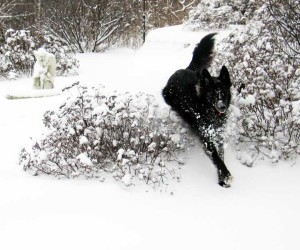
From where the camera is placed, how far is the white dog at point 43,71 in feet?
23.8

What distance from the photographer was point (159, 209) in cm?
333

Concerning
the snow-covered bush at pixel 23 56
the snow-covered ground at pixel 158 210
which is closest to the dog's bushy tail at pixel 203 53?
the snow-covered ground at pixel 158 210

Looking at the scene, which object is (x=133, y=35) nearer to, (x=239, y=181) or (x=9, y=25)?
(x=9, y=25)

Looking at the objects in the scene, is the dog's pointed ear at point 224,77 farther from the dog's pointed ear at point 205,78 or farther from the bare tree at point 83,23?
the bare tree at point 83,23

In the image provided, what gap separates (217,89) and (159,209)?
1457 mm

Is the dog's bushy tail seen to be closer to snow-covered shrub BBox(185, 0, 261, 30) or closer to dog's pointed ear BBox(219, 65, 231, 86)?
dog's pointed ear BBox(219, 65, 231, 86)

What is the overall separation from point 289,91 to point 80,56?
9290 mm

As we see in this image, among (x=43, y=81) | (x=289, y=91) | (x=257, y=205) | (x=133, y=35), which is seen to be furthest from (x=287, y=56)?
(x=133, y=35)

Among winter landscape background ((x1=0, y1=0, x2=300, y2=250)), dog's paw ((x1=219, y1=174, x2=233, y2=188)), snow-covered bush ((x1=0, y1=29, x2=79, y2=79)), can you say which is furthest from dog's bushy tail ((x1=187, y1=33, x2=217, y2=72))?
snow-covered bush ((x1=0, y1=29, x2=79, y2=79))

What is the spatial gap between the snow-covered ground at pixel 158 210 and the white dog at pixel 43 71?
2.94 meters

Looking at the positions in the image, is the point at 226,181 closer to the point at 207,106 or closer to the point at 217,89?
the point at 207,106

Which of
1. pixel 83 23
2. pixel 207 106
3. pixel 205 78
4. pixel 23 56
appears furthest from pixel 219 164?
pixel 83 23

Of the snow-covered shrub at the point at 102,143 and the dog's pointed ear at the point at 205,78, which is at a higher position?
the dog's pointed ear at the point at 205,78

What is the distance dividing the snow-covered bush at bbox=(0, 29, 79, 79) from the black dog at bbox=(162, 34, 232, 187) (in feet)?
16.9
